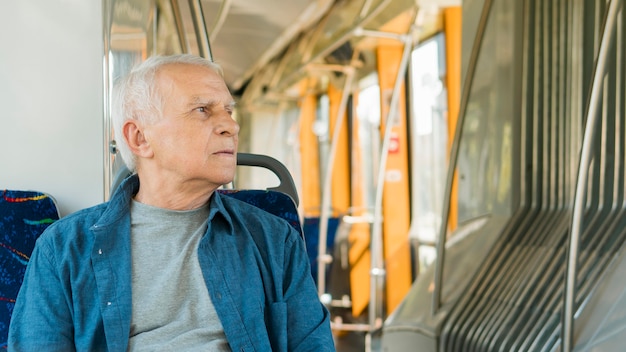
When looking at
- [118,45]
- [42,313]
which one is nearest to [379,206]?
[118,45]

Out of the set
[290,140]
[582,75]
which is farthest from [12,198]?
[290,140]

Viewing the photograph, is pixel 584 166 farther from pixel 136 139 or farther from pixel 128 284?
pixel 128 284

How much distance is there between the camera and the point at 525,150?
426cm

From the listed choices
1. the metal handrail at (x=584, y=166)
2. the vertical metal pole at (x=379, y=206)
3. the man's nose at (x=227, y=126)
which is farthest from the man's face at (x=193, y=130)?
the vertical metal pole at (x=379, y=206)

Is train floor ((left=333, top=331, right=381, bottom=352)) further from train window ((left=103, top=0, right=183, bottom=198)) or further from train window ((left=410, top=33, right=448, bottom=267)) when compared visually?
train window ((left=103, top=0, right=183, bottom=198))

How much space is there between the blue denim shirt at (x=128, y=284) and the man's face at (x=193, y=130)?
93 mm

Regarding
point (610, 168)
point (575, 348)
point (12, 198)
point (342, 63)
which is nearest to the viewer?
point (12, 198)

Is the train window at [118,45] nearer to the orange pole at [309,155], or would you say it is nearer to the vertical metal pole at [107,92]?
the vertical metal pole at [107,92]

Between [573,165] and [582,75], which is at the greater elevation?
[582,75]

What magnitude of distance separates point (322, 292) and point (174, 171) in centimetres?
689

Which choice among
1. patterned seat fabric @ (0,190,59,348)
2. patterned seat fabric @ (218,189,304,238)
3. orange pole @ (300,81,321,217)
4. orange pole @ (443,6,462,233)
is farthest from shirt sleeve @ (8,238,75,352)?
orange pole @ (300,81,321,217)

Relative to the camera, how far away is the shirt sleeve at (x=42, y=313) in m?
1.72

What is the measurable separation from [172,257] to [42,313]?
299 mm

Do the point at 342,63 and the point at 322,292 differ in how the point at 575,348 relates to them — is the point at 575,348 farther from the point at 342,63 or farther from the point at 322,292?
the point at 342,63
